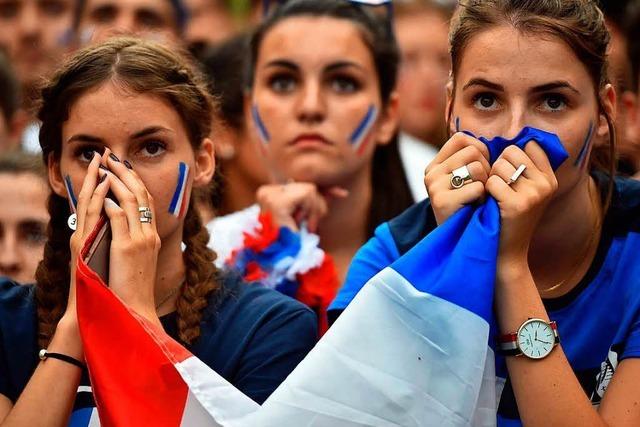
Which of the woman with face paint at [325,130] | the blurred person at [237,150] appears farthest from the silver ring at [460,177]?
the blurred person at [237,150]

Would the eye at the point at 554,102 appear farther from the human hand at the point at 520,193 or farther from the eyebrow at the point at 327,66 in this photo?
the eyebrow at the point at 327,66

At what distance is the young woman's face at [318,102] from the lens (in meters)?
5.32

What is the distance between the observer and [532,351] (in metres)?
3.30

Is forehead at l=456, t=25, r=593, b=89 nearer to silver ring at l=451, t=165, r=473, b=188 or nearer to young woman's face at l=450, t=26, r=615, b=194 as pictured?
young woman's face at l=450, t=26, r=615, b=194

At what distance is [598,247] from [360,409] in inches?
39.2

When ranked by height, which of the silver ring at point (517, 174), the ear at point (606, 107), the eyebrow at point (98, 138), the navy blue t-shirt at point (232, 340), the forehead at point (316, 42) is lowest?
the navy blue t-shirt at point (232, 340)

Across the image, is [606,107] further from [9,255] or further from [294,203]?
[9,255]

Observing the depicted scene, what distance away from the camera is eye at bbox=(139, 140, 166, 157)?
3855mm

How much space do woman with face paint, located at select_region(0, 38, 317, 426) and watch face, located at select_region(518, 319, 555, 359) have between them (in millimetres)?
738

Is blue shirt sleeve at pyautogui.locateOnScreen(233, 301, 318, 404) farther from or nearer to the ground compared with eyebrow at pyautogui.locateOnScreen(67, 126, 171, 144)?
nearer to the ground

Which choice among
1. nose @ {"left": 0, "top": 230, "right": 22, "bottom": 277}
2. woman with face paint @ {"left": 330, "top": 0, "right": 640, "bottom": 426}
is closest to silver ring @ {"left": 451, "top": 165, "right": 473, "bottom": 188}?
woman with face paint @ {"left": 330, "top": 0, "right": 640, "bottom": 426}

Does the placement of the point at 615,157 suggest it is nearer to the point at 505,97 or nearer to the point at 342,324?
the point at 505,97

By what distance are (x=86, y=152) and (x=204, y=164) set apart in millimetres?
448

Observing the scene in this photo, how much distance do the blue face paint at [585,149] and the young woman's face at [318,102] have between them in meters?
1.82
